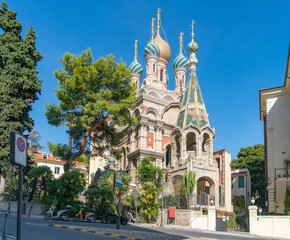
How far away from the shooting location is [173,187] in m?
32.8

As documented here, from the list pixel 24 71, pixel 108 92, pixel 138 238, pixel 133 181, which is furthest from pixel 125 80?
pixel 138 238

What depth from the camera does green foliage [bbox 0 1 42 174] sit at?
2770 cm

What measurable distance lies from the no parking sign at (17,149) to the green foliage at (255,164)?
4113 cm

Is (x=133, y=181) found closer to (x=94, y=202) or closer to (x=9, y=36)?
(x=94, y=202)

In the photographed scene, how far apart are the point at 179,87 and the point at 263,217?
29.7m

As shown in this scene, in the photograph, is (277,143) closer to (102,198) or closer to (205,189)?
(205,189)

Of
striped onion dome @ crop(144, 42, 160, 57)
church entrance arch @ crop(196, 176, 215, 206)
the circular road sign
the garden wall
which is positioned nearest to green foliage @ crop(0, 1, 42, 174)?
church entrance arch @ crop(196, 176, 215, 206)

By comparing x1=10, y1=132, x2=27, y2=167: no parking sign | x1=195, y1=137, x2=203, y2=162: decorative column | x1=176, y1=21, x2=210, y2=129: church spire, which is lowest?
x1=10, y1=132, x2=27, y2=167: no parking sign

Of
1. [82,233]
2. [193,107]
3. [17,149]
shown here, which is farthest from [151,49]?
[17,149]

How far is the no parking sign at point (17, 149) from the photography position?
539 centimetres

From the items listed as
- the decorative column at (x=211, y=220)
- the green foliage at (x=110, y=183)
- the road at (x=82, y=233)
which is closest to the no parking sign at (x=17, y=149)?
the road at (x=82, y=233)

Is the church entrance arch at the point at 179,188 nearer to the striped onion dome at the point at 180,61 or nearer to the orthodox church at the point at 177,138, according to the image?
the orthodox church at the point at 177,138

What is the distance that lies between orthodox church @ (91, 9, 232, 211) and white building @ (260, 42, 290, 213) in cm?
643

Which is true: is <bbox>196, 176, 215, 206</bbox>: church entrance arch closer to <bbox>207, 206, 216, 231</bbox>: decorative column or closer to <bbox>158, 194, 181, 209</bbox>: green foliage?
<bbox>158, 194, 181, 209</bbox>: green foliage
